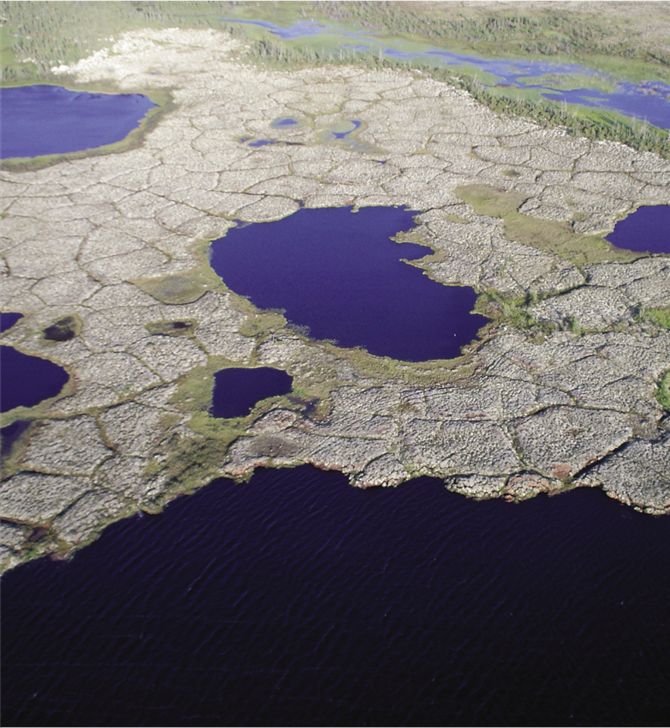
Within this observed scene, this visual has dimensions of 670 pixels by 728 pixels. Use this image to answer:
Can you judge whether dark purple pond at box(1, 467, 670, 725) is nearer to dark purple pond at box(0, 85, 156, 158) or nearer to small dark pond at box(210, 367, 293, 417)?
small dark pond at box(210, 367, 293, 417)

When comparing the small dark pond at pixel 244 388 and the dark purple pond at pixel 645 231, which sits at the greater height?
the dark purple pond at pixel 645 231

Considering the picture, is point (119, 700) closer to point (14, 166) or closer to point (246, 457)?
point (246, 457)

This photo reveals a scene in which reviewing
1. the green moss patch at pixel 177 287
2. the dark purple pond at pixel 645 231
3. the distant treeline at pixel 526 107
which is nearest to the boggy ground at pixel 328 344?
the green moss patch at pixel 177 287

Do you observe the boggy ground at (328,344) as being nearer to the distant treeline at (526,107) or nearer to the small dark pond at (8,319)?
the small dark pond at (8,319)

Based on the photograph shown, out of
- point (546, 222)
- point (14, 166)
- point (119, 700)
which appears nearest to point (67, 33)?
point (14, 166)

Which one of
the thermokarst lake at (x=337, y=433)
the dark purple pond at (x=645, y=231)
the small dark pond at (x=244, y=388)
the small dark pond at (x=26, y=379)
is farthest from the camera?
the dark purple pond at (x=645, y=231)

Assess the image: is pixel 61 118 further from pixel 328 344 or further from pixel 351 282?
pixel 328 344
